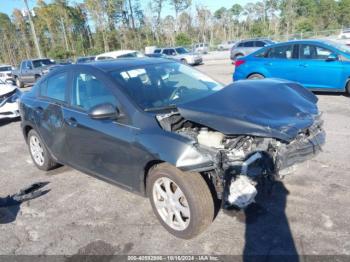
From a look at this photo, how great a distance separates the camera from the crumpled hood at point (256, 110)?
119 inches

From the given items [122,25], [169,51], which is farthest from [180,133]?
[122,25]

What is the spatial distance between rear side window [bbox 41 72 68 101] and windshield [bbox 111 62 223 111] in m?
0.96

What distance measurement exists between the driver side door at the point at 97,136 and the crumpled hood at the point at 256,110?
71cm

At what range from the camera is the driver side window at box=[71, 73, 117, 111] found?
3.70 m

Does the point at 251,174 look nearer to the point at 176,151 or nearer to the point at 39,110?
the point at 176,151

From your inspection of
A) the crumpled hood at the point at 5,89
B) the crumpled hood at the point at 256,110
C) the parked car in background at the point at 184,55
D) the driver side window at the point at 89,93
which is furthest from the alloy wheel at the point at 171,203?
the parked car in background at the point at 184,55

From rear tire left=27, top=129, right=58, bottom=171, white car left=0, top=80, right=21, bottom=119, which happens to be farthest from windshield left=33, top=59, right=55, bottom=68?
rear tire left=27, top=129, right=58, bottom=171

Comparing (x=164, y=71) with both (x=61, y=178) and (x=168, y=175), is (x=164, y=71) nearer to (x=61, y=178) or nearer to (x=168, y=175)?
(x=168, y=175)

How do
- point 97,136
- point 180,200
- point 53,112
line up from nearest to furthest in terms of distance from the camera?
point 180,200, point 97,136, point 53,112

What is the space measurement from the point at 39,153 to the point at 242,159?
3.53 meters

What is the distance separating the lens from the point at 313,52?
28.2 ft

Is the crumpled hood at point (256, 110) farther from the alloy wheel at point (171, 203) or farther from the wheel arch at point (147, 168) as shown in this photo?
the alloy wheel at point (171, 203)

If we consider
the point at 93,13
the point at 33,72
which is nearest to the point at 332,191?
the point at 33,72

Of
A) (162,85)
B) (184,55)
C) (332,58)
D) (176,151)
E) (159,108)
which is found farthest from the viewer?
(184,55)
